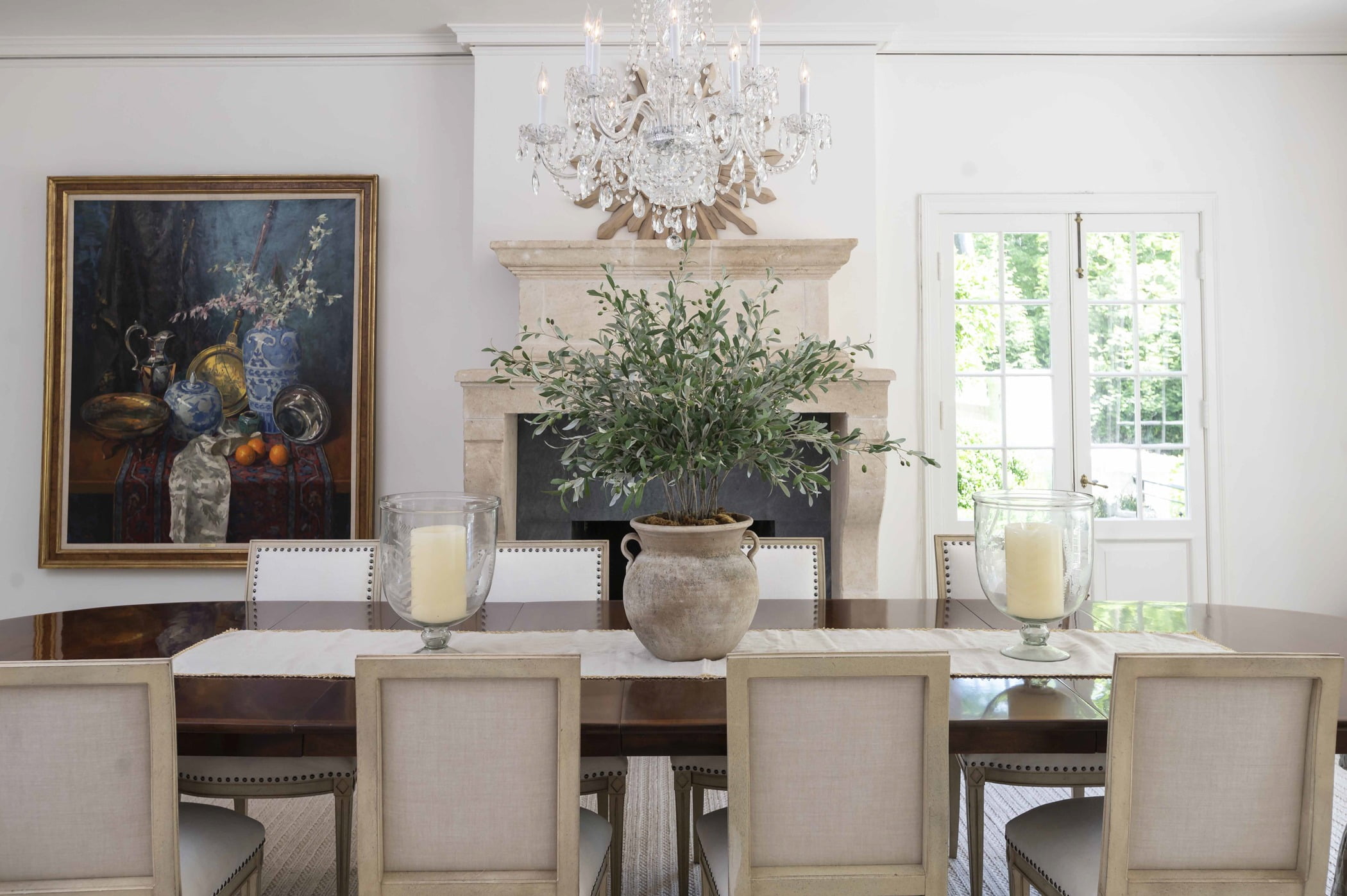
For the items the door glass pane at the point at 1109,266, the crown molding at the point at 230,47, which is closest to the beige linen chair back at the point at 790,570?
the door glass pane at the point at 1109,266

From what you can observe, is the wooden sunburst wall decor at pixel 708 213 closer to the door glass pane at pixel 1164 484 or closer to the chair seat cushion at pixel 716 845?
the door glass pane at pixel 1164 484

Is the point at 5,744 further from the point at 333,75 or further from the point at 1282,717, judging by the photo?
the point at 333,75

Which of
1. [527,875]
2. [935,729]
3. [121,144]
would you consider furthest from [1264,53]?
[121,144]

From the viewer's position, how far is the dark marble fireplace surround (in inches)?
147

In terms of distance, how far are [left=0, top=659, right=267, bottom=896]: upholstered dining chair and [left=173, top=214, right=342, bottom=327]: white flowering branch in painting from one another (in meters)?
2.84

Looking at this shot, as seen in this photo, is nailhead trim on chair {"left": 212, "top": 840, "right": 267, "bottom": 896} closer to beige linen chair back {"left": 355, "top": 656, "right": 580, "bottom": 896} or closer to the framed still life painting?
beige linen chair back {"left": 355, "top": 656, "right": 580, "bottom": 896}

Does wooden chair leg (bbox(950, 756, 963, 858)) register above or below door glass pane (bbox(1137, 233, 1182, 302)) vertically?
below

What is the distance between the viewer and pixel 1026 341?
12.5 feet

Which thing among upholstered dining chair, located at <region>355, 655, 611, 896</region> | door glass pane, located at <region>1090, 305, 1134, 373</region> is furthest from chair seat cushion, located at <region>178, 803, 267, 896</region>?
door glass pane, located at <region>1090, 305, 1134, 373</region>

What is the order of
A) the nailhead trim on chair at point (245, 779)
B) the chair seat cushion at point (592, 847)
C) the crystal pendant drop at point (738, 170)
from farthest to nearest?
the crystal pendant drop at point (738, 170)
the nailhead trim on chair at point (245, 779)
the chair seat cushion at point (592, 847)

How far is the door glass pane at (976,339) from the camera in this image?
3803 mm

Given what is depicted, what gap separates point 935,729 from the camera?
3.80 feet

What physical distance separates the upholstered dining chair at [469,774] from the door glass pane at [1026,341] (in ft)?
10.5

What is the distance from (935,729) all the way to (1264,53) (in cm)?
413
